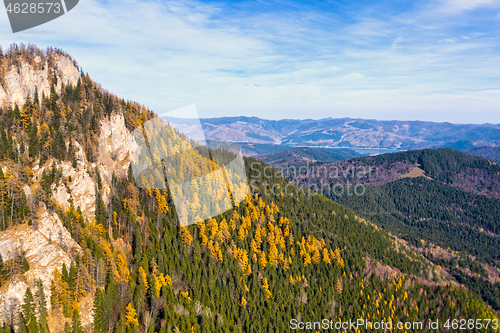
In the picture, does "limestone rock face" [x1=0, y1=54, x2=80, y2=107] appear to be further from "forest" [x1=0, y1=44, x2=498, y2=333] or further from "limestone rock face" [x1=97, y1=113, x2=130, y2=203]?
"limestone rock face" [x1=97, y1=113, x2=130, y2=203]

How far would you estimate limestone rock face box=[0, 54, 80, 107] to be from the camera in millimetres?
132750

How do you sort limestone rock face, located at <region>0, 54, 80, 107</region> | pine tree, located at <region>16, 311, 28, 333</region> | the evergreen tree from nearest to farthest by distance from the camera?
pine tree, located at <region>16, 311, 28, 333</region> < the evergreen tree < limestone rock face, located at <region>0, 54, 80, 107</region>

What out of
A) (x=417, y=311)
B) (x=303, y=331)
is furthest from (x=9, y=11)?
(x=417, y=311)

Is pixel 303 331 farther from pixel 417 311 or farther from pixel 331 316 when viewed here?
pixel 417 311

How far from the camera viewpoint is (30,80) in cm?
14125

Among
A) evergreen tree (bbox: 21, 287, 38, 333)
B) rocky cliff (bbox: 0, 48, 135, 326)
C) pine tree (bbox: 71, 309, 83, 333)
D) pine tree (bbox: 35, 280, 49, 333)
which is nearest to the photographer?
evergreen tree (bbox: 21, 287, 38, 333)

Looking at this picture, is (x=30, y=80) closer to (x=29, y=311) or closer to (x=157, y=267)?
(x=157, y=267)

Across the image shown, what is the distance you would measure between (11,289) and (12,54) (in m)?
116

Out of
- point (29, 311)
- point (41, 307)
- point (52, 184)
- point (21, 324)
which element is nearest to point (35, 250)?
point (41, 307)

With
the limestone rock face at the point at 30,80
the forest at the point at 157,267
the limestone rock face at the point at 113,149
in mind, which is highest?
the limestone rock face at the point at 30,80

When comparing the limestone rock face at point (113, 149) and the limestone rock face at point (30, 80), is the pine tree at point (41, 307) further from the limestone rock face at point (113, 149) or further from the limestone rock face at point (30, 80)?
the limestone rock face at point (30, 80)

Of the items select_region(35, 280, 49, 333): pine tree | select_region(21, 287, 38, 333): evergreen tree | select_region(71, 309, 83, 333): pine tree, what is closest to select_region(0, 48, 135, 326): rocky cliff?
select_region(21, 287, 38, 333): evergreen tree

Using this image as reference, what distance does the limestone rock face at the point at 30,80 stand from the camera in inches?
5226

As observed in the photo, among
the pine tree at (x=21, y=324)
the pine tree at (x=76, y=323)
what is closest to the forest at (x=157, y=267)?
the pine tree at (x=21, y=324)
